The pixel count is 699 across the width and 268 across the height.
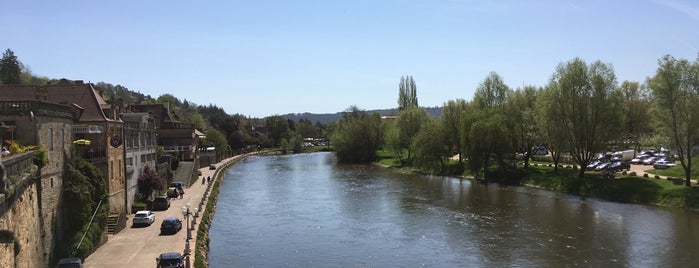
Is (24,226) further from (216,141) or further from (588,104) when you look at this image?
(216,141)

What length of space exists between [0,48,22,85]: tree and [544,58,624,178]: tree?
3800 inches

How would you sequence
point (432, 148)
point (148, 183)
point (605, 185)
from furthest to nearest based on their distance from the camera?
point (432, 148) < point (605, 185) < point (148, 183)

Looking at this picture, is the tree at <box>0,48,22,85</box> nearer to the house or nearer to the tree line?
the tree line

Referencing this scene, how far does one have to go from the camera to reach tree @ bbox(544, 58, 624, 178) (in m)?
55.9

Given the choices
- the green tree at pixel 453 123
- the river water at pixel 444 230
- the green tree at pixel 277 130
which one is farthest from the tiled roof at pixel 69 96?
the green tree at pixel 277 130

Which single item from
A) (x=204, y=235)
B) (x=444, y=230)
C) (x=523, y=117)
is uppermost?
(x=523, y=117)

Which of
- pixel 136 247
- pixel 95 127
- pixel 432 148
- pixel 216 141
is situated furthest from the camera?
pixel 216 141

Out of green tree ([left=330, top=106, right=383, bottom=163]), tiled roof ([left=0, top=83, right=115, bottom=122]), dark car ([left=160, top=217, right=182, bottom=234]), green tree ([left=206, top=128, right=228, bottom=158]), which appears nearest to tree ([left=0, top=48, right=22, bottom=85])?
green tree ([left=206, top=128, right=228, bottom=158])

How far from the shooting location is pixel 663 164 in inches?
2411

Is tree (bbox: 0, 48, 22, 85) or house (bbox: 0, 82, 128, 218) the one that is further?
tree (bbox: 0, 48, 22, 85)

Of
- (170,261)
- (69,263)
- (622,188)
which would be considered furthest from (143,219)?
(622,188)

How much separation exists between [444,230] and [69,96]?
2536 centimetres

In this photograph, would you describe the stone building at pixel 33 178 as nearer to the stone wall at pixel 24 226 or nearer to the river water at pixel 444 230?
the stone wall at pixel 24 226

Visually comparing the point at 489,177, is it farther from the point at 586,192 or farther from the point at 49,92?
the point at 49,92
